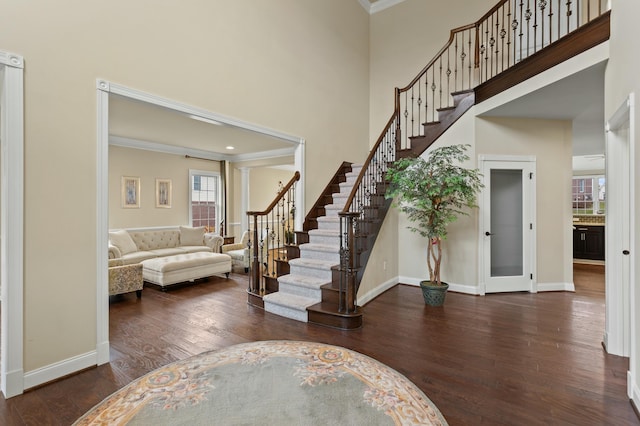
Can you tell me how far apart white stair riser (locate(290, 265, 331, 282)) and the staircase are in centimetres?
1

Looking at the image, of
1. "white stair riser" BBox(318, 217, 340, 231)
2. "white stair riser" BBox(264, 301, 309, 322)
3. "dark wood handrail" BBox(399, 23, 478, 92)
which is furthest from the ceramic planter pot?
"dark wood handrail" BBox(399, 23, 478, 92)

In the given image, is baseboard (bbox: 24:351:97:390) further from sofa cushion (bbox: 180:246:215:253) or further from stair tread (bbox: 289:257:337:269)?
sofa cushion (bbox: 180:246:215:253)

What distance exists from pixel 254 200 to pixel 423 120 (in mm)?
6049

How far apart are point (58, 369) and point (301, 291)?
2425 mm

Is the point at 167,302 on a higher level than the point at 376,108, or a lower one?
lower

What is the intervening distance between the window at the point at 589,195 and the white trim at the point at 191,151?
25.8 ft

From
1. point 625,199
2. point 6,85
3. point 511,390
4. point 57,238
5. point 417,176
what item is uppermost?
point 6,85

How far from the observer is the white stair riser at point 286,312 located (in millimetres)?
3632

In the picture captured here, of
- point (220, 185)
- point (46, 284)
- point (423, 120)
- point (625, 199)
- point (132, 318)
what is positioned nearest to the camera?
point (46, 284)

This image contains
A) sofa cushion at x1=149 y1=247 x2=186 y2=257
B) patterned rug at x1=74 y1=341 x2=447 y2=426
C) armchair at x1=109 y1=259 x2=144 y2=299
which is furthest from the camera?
sofa cushion at x1=149 y1=247 x2=186 y2=257

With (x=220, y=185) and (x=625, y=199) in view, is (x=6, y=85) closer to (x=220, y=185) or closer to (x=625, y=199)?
(x=625, y=199)

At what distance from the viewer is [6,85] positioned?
7.10ft

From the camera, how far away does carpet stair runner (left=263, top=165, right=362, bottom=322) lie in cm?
377

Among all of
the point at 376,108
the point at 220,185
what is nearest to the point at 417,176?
the point at 376,108
